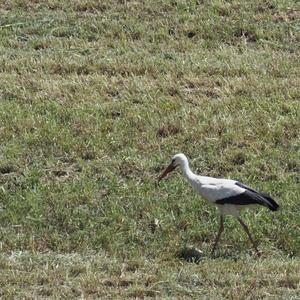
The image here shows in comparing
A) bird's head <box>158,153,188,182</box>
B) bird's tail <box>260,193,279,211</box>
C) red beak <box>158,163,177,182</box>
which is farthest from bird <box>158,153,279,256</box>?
red beak <box>158,163,177,182</box>

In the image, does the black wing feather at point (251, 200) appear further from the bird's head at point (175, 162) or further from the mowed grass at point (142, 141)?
the bird's head at point (175, 162)

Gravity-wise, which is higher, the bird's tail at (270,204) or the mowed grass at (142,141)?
the bird's tail at (270,204)

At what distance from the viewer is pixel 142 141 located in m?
14.1

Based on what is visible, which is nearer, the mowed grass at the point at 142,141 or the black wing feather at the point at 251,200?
the mowed grass at the point at 142,141

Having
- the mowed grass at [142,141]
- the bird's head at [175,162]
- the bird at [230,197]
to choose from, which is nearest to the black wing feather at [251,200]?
the bird at [230,197]

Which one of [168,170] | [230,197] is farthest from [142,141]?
[230,197]

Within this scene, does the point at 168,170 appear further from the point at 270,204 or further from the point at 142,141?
the point at 142,141

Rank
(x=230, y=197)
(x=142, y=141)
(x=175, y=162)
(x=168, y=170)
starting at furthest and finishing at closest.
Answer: (x=142, y=141) → (x=168, y=170) → (x=175, y=162) → (x=230, y=197)

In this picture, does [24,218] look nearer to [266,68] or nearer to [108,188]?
[108,188]

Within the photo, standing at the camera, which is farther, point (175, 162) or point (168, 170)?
point (168, 170)

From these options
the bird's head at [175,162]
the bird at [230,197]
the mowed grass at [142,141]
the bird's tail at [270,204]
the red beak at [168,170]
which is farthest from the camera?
the red beak at [168,170]

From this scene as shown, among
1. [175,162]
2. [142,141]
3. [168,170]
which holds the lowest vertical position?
[142,141]

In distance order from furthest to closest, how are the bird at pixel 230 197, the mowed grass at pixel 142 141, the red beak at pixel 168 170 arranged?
the red beak at pixel 168 170 < the bird at pixel 230 197 < the mowed grass at pixel 142 141

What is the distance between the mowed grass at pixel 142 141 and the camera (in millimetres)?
10672
